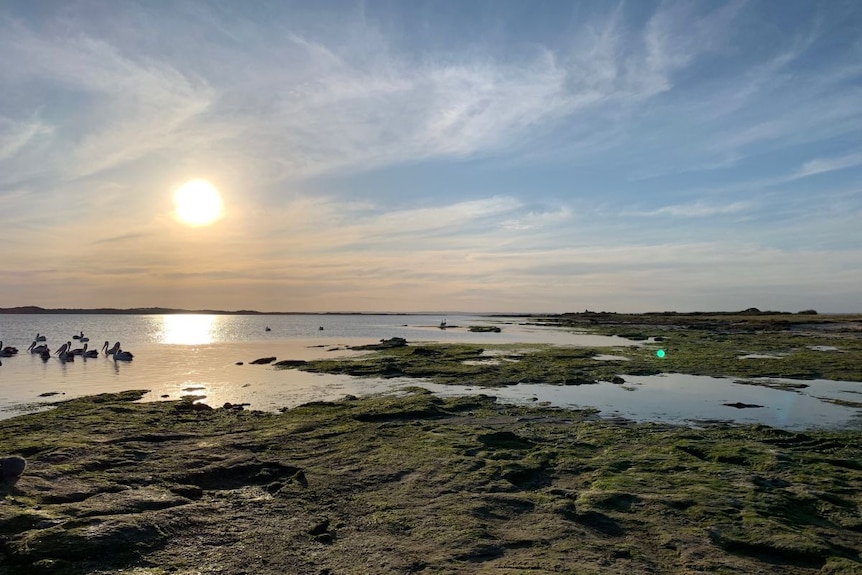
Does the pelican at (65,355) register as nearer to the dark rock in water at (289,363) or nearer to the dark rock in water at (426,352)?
the dark rock in water at (289,363)

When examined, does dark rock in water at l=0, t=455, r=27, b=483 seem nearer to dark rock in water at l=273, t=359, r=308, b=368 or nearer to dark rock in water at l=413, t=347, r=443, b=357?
dark rock in water at l=273, t=359, r=308, b=368

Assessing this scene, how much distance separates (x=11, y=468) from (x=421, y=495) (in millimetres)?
7783

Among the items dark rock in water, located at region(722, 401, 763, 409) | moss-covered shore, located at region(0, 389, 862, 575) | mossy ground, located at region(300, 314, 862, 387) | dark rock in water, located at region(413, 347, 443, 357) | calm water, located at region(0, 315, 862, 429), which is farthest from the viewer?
dark rock in water, located at region(413, 347, 443, 357)

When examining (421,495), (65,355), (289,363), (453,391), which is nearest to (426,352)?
(289,363)

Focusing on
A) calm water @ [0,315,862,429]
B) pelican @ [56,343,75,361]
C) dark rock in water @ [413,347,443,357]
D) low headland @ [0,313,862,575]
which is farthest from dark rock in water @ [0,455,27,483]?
pelican @ [56,343,75,361]

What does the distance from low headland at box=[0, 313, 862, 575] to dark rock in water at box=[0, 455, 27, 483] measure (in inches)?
6.5

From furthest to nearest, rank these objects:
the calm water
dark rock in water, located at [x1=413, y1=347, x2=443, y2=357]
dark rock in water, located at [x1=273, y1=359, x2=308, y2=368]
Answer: dark rock in water, located at [x1=413, y1=347, x2=443, y2=357], dark rock in water, located at [x1=273, y1=359, x2=308, y2=368], the calm water

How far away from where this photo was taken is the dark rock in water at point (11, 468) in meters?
9.87

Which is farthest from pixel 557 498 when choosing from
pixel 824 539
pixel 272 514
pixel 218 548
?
pixel 218 548

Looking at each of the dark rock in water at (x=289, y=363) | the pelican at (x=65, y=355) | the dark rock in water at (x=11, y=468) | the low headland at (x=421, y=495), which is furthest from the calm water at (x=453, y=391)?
the dark rock in water at (x=11, y=468)

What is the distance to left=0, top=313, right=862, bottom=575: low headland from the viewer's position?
7.59m

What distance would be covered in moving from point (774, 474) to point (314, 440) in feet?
37.2

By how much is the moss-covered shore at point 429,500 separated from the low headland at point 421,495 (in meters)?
0.04

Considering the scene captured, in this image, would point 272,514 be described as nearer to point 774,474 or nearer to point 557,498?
point 557,498
